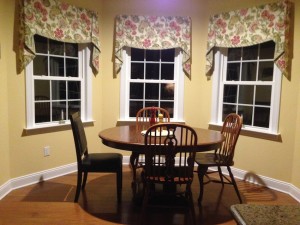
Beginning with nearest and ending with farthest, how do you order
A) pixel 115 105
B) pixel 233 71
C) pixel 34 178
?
1. pixel 34 178
2. pixel 233 71
3. pixel 115 105

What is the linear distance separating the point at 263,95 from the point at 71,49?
2.57 metres

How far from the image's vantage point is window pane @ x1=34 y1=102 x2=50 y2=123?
3225 millimetres

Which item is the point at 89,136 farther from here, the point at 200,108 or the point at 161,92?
the point at 200,108

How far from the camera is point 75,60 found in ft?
11.9

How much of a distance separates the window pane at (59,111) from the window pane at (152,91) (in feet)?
3.98

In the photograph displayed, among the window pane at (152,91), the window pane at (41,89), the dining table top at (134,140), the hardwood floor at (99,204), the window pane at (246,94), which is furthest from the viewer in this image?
the window pane at (152,91)

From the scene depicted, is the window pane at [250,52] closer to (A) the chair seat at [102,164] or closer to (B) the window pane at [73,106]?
(A) the chair seat at [102,164]

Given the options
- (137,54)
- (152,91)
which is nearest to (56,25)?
(137,54)

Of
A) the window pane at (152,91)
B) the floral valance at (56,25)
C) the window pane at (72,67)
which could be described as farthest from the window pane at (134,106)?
the window pane at (72,67)

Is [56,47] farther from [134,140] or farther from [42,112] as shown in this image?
[134,140]

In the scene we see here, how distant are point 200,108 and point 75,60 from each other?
191cm

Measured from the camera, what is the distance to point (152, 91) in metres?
3.97

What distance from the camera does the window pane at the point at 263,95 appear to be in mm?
3218

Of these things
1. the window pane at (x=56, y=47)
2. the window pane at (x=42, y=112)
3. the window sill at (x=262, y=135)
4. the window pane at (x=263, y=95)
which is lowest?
the window sill at (x=262, y=135)
